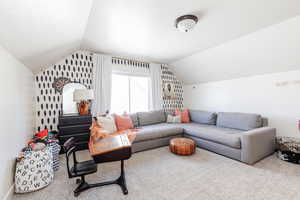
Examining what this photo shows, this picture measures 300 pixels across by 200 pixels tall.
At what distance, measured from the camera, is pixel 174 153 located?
117 inches

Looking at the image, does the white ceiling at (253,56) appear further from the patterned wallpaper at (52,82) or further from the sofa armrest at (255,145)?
the patterned wallpaper at (52,82)

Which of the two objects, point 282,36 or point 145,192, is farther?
point 282,36

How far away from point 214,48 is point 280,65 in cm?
143

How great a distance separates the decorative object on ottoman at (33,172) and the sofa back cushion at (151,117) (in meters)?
2.41

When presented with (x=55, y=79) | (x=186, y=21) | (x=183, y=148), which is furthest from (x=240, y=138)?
(x=55, y=79)

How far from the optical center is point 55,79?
329 cm

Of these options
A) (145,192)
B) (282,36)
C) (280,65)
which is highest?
(282,36)

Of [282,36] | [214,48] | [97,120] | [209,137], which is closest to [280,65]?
[282,36]

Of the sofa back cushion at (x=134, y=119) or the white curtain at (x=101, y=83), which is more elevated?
the white curtain at (x=101, y=83)

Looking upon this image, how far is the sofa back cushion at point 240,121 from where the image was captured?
3.04 m

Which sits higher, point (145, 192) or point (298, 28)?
point (298, 28)

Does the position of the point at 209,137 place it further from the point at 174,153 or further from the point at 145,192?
the point at 145,192

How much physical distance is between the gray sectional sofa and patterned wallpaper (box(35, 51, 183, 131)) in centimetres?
181

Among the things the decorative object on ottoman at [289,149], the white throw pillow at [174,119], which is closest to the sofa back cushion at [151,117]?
the white throw pillow at [174,119]
